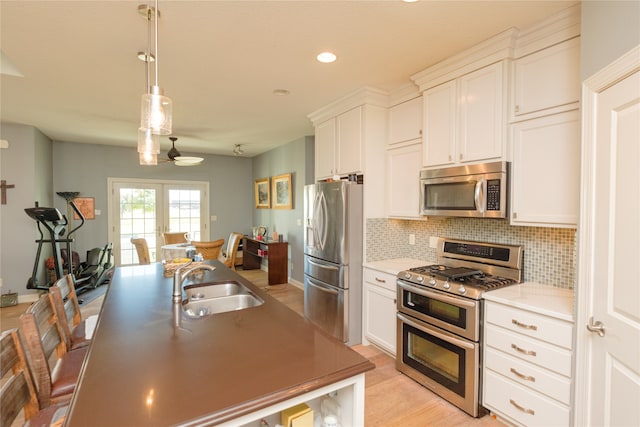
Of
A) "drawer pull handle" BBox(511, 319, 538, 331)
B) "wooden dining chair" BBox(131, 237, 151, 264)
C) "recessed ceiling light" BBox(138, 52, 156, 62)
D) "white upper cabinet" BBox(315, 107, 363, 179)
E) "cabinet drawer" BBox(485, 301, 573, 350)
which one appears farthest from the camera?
"wooden dining chair" BBox(131, 237, 151, 264)

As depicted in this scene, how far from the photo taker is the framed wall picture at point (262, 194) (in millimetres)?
6531

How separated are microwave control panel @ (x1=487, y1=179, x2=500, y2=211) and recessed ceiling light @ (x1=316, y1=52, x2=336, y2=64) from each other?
1489mm

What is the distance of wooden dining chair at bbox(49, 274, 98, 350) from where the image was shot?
1881mm

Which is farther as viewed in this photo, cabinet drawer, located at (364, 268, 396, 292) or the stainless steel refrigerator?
the stainless steel refrigerator

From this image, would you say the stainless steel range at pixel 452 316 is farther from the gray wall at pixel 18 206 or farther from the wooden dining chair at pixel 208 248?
the gray wall at pixel 18 206

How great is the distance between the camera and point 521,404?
74.7 inches

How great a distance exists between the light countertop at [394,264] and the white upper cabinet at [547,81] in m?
1.51

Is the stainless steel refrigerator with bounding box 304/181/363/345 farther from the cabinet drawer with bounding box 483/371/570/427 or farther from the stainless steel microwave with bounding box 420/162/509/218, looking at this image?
the cabinet drawer with bounding box 483/371/570/427

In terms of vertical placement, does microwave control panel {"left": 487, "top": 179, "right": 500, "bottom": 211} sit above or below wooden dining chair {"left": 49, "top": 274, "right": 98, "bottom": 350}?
above

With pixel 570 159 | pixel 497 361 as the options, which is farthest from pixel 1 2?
pixel 497 361

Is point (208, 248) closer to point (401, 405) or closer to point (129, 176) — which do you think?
point (129, 176)

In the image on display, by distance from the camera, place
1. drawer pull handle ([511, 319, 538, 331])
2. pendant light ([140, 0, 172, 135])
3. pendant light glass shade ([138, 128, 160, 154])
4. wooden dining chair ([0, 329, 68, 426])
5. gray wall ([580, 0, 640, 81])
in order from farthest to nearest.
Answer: pendant light glass shade ([138, 128, 160, 154]) → drawer pull handle ([511, 319, 538, 331]) → pendant light ([140, 0, 172, 135]) → gray wall ([580, 0, 640, 81]) → wooden dining chair ([0, 329, 68, 426])

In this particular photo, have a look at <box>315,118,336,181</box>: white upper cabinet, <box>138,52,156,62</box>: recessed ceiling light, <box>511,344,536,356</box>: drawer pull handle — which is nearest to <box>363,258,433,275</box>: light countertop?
<box>511,344,536,356</box>: drawer pull handle

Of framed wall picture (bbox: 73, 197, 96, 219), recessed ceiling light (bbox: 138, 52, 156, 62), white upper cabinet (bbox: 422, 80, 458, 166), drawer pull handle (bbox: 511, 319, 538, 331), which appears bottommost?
drawer pull handle (bbox: 511, 319, 538, 331)
